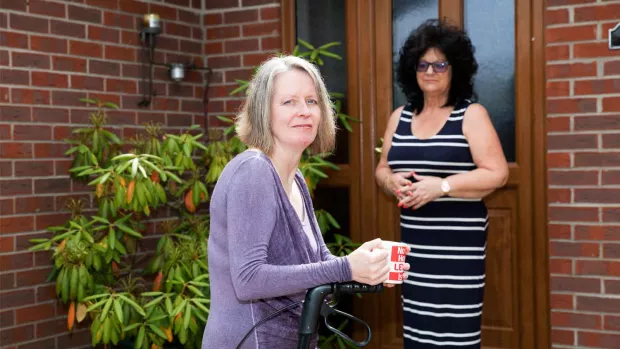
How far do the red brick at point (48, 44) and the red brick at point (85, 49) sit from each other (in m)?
0.05

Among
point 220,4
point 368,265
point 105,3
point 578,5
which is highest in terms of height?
point 220,4

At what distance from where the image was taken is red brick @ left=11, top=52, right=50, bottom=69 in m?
3.56

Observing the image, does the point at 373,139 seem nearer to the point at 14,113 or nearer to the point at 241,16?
the point at 241,16

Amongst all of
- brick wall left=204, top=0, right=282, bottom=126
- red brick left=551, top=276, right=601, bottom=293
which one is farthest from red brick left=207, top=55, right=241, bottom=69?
red brick left=551, top=276, right=601, bottom=293

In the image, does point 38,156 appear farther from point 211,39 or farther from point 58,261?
point 211,39

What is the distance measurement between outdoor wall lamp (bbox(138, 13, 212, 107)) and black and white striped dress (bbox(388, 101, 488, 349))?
1737 millimetres

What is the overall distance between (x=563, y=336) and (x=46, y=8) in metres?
2.92

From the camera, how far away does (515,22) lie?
376cm

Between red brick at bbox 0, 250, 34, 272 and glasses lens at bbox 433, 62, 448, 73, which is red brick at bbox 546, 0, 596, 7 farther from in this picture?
red brick at bbox 0, 250, 34, 272

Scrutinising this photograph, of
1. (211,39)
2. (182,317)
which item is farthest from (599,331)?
(211,39)

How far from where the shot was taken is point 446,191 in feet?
9.77

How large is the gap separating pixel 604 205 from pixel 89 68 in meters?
2.60

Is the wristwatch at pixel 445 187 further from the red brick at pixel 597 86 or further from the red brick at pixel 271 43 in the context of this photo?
the red brick at pixel 271 43

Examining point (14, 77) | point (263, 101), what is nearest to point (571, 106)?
point (263, 101)
